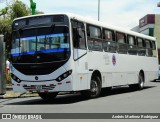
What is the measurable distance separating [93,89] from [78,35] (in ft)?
8.24

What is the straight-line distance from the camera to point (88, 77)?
16.5m

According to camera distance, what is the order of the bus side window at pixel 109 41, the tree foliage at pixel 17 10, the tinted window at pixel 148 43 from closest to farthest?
1. the bus side window at pixel 109 41
2. the tinted window at pixel 148 43
3. the tree foliage at pixel 17 10

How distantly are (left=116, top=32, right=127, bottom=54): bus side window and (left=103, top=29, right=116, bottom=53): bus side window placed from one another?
0.56 metres

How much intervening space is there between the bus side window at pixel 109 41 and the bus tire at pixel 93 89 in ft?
5.35

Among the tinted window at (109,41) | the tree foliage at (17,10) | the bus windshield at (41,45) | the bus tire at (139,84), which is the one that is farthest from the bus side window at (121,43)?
the tree foliage at (17,10)

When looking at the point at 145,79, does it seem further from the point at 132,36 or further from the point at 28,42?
the point at 28,42

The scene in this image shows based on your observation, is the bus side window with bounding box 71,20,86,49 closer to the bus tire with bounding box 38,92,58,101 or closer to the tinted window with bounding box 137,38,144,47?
the bus tire with bounding box 38,92,58,101

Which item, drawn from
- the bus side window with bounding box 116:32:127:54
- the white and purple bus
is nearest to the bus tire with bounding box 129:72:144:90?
the bus side window with bounding box 116:32:127:54

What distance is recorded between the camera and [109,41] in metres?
18.8

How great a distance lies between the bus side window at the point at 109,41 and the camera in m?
18.3

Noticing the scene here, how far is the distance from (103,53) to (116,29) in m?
2.20

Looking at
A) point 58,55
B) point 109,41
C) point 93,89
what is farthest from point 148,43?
point 58,55

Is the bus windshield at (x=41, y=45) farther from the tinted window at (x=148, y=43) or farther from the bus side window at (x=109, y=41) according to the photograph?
the tinted window at (x=148, y=43)

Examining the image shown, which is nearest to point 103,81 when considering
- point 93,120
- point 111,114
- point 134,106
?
point 134,106
